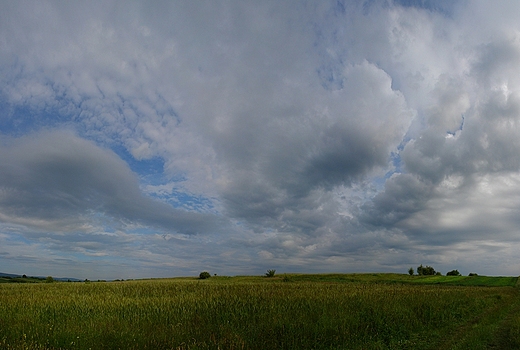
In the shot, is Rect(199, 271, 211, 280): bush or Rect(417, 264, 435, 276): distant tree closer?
Rect(199, 271, 211, 280): bush

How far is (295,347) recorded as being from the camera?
9680 millimetres

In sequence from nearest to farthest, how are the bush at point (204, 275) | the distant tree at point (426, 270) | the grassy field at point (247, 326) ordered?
1. the grassy field at point (247, 326)
2. the bush at point (204, 275)
3. the distant tree at point (426, 270)

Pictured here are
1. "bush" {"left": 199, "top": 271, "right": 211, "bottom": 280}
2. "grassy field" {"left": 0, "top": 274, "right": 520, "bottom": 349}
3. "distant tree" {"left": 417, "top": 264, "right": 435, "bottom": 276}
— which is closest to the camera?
"grassy field" {"left": 0, "top": 274, "right": 520, "bottom": 349}

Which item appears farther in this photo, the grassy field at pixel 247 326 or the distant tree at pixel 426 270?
the distant tree at pixel 426 270

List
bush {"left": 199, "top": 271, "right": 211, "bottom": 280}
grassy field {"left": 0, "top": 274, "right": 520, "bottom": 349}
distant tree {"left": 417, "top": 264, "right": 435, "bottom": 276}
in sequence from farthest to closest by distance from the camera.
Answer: distant tree {"left": 417, "top": 264, "right": 435, "bottom": 276}
bush {"left": 199, "top": 271, "right": 211, "bottom": 280}
grassy field {"left": 0, "top": 274, "right": 520, "bottom": 349}

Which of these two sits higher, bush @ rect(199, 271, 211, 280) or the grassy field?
bush @ rect(199, 271, 211, 280)

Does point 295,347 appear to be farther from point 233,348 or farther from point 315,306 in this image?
point 315,306

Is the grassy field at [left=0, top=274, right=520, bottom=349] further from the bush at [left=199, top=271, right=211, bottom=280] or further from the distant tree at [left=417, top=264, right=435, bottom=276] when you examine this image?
the distant tree at [left=417, top=264, right=435, bottom=276]

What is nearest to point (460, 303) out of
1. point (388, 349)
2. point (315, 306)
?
point (315, 306)

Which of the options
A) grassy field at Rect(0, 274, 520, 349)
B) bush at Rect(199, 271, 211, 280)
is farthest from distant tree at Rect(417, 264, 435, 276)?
grassy field at Rect(0, 274, 520, 349)

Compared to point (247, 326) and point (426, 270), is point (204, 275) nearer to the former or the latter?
point (247, 326)

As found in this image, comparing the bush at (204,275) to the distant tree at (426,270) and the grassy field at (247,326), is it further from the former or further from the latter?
the distant tree at (426,270)

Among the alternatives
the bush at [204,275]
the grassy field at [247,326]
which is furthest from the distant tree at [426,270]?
the grassy field at [247,326]

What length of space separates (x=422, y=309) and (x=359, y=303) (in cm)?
365
